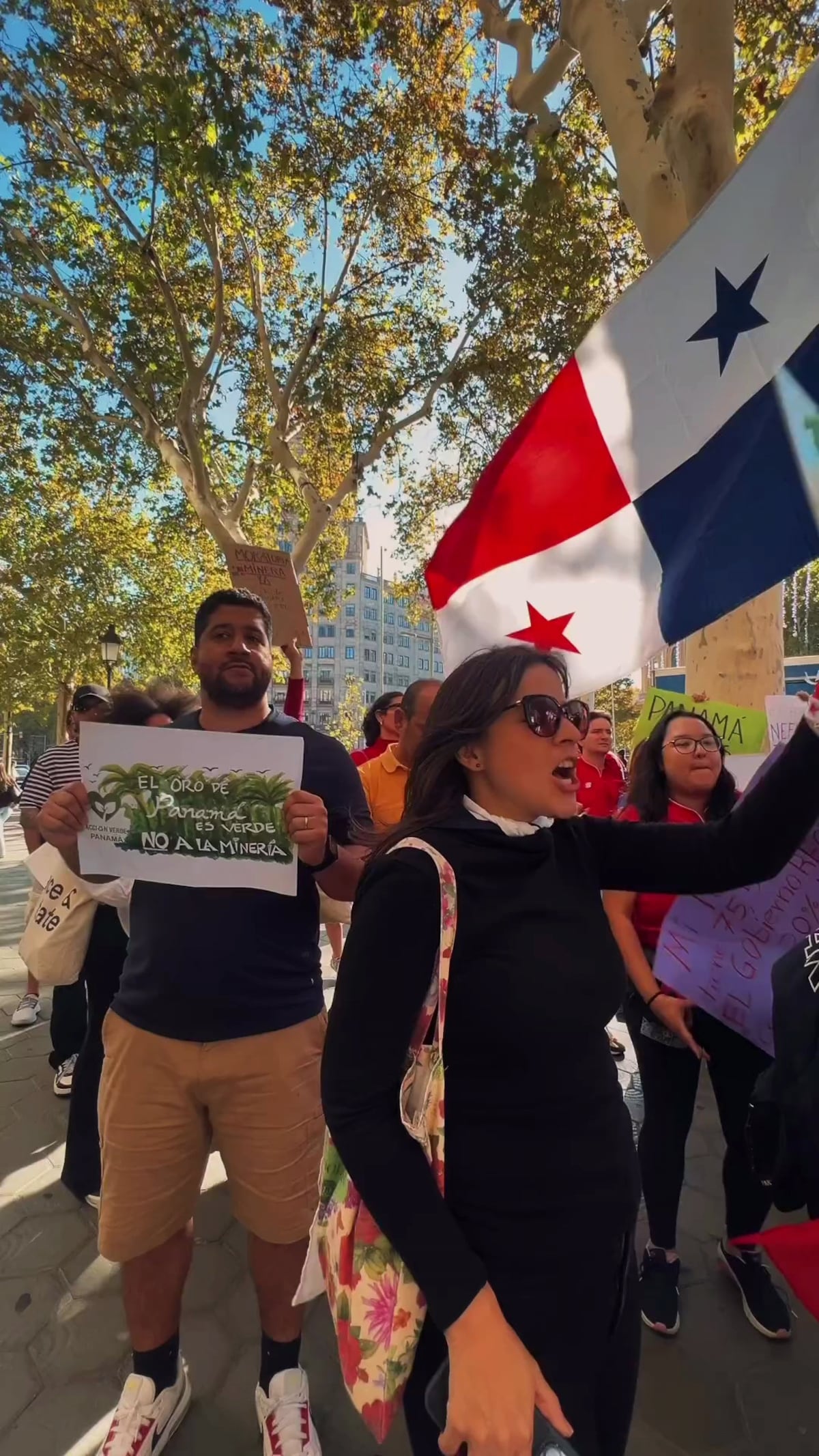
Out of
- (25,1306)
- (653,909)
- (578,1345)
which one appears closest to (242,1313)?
(25,1306)

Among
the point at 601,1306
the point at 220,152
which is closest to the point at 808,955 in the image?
the point at 601,1306

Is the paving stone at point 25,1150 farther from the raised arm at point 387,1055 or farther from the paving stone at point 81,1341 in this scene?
the raised arm at point 387,1055

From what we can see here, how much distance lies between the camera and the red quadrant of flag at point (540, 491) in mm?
2250

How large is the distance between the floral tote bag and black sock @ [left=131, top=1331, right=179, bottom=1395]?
1.15 meters

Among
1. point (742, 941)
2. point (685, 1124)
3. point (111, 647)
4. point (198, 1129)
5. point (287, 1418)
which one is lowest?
point (287, 1418)

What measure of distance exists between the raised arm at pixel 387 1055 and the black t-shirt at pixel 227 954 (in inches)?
29.2

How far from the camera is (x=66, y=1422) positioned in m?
1.98

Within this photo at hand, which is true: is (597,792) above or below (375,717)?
below

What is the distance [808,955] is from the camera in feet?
4.74

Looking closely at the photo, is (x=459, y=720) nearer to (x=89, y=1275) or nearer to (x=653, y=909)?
(x=653, y=909)

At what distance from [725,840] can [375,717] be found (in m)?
4.10

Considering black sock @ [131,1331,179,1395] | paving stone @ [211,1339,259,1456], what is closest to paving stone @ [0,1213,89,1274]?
paving stone @ [211,1339,259,1456]

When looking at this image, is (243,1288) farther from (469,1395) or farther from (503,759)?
(503,759)

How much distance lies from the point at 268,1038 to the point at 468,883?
0.97 metres
